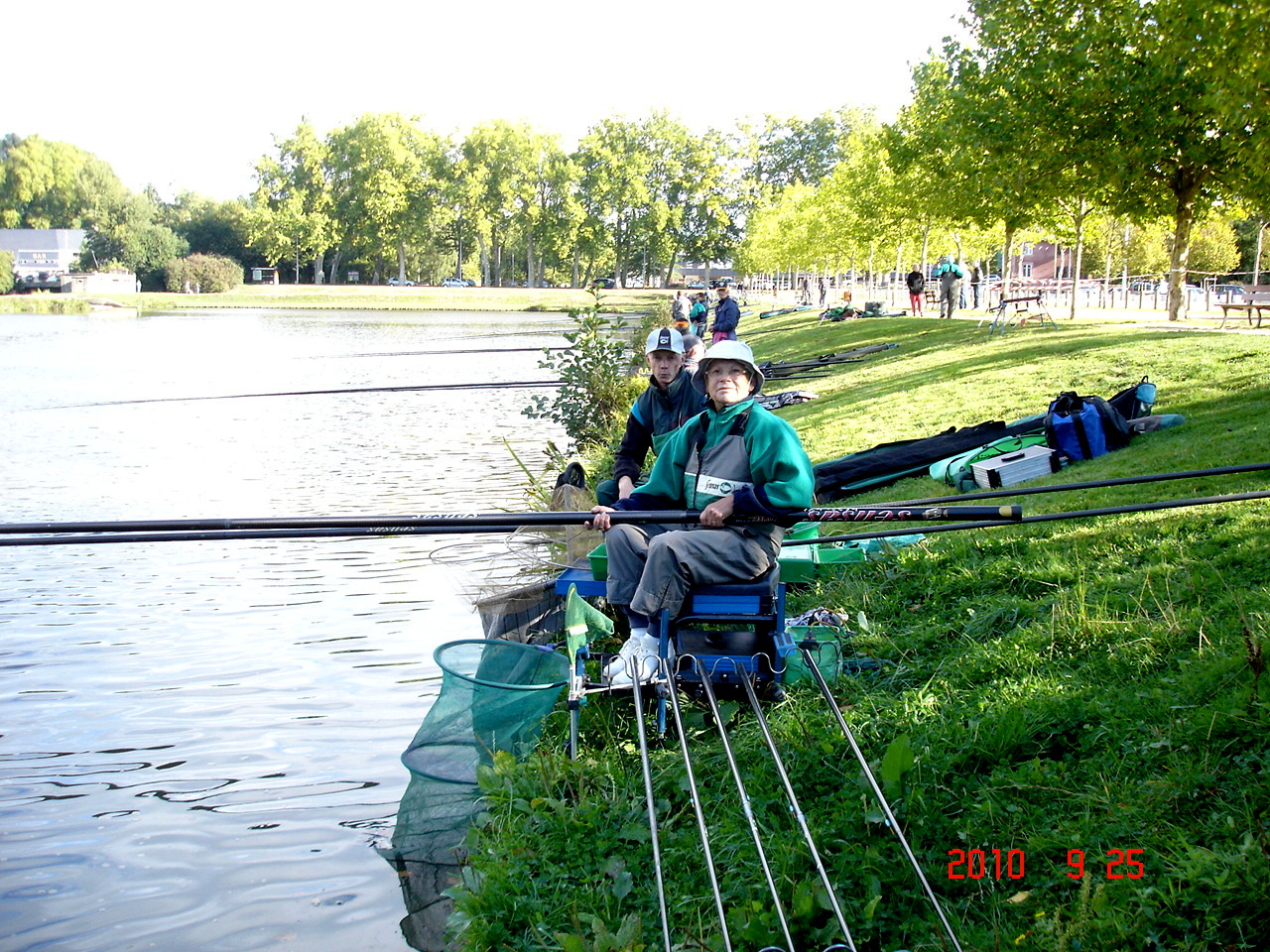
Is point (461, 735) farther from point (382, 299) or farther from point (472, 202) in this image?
point (472, 202)

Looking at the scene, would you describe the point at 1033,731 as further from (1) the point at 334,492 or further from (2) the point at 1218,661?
(1) the point at 334,492

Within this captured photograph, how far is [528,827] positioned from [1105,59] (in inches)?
705

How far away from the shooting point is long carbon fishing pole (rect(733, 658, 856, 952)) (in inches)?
142

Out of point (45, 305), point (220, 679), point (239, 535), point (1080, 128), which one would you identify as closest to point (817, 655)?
point (239, 535)

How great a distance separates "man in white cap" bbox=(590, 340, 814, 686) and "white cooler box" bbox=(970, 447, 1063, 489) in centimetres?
393

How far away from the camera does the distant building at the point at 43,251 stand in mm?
107562

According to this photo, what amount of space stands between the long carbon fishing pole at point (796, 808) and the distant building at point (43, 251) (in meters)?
113

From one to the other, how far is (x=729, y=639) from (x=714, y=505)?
62 cm

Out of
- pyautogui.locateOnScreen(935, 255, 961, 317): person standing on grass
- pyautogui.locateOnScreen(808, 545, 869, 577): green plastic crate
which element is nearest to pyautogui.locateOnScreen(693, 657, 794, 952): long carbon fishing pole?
pyautogui.locateOnScreen(808, 545, 869, 577): green plastic crate

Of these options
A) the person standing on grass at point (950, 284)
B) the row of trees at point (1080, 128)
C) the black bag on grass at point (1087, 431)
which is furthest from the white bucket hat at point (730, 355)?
the person standing on grass at point (950, 284)

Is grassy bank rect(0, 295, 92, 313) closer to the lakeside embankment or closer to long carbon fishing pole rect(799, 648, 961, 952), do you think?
the lakeside embankment

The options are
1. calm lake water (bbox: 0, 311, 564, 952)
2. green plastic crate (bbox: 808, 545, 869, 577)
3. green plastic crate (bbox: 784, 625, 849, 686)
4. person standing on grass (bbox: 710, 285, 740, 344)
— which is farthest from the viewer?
person standing on grass (bbox: 710, 285, 740, 344)

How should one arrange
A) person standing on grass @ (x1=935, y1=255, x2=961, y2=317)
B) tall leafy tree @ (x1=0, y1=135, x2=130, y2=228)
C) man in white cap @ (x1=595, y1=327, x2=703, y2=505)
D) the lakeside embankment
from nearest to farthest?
man in white cap @ (x1=595, y1=327, x2=703, y2=505) < person standing on grass @ (x1=935, y1=255, x2=961, y2=317) < the lakeside embankment < tall leafy tree @ (x1=0, y1=135, x2=130, y2=228)
